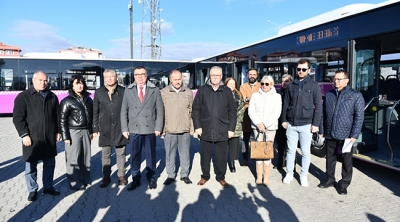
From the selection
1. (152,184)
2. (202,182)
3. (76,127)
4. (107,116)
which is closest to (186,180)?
(202,182)

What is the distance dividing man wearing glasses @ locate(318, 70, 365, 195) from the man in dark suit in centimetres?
254

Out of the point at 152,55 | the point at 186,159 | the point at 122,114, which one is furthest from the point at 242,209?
the point at 152,55

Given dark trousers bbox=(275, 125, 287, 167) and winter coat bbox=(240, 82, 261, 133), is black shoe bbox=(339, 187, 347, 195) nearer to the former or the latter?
dark trousers bbox=(275, 125, 287, 167)

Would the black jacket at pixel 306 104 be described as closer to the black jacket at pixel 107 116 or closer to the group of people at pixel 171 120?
the group of people at pixel 171 120

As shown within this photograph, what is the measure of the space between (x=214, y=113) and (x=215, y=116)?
0.05 meters

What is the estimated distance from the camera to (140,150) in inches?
181

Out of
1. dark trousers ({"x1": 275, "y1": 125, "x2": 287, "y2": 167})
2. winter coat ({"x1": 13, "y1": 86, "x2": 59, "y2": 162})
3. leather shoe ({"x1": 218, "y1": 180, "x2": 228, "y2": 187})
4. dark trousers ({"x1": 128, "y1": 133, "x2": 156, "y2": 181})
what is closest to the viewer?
winter coat ({"x1": 13, "y1": 86, "x2": 59, "y2": 162})

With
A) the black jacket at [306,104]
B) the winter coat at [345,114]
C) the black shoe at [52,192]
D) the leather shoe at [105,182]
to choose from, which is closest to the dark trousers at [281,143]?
the black jacket at [306,104]

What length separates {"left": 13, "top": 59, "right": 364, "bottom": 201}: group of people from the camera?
4.17 m

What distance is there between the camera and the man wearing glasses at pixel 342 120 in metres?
4.10

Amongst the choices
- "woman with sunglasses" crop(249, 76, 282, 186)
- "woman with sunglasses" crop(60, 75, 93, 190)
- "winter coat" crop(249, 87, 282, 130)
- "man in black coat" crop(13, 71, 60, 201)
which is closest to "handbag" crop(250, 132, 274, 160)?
"woman with sunglasses" crop(249, 76, 282, 186)

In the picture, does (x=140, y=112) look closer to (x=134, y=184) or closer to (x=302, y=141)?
(x=134, y=184)

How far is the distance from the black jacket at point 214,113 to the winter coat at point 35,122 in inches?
84.1

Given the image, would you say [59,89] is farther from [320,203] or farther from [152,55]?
[152,55]
